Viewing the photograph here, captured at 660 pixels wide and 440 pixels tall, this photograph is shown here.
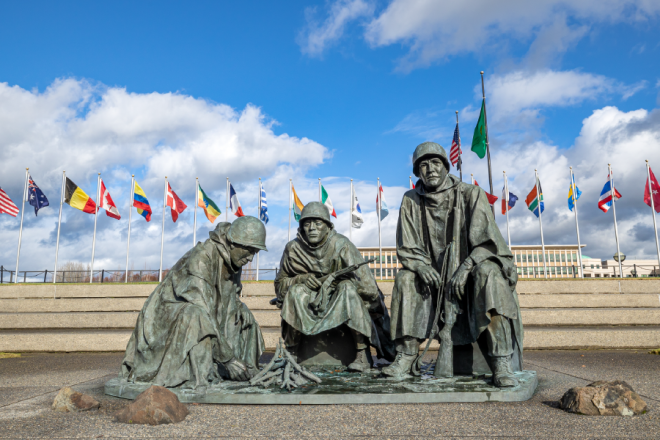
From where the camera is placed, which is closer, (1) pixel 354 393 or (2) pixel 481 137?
(1) pixel 354 393

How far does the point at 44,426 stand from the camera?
3.45 m

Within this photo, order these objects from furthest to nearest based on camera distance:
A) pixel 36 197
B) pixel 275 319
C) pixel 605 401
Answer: pixel 36 197, pixel 275 319, pixel 605 401

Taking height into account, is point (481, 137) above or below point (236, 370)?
above

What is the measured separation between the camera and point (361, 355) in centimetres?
539

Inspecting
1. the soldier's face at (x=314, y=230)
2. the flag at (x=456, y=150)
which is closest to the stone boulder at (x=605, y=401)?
the soldier's face at (x=314, y=230)

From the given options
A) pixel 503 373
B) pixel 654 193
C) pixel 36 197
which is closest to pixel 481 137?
pixel 654 193

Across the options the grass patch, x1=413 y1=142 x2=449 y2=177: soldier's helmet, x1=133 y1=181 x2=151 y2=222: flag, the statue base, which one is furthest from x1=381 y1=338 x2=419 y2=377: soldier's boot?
x1=133 y1=181 x2=151 y2=222: flag

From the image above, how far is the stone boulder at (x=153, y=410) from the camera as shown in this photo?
338 cm

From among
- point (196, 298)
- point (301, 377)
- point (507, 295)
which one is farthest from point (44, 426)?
point (507, 295)

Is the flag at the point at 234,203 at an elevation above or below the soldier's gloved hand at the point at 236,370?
above

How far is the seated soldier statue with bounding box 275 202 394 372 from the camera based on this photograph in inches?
198

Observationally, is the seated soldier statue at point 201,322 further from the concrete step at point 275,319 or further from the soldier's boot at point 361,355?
the concrete step at point 275,319

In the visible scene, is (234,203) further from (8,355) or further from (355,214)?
(8,355)

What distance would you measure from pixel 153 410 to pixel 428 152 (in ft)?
11.9
